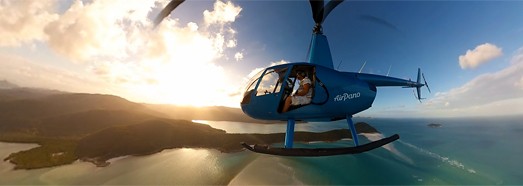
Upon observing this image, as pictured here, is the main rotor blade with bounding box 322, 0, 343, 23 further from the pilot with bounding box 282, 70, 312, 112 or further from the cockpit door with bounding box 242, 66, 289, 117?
the cockpit door with bounding box 242, 66, 289, 117

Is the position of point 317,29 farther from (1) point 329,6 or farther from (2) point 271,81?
(2) point 271,81

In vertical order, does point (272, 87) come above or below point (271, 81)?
below

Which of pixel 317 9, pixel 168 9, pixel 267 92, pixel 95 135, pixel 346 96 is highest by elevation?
pixel 317 9

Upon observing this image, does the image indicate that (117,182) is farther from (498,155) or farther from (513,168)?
(498,155)

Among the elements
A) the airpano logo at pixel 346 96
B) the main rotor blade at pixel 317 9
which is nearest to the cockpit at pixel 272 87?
the airpano logo at pixel 346 96

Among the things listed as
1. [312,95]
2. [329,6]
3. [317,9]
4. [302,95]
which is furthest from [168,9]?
[329,6]

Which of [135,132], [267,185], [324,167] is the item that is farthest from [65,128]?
[324,167]
